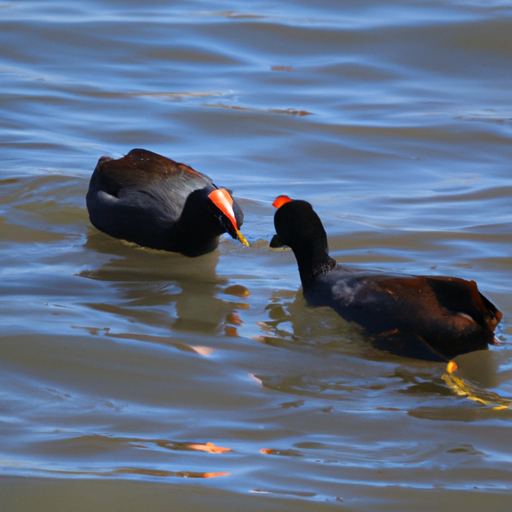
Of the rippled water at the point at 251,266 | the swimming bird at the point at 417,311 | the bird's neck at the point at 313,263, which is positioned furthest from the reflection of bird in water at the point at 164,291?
the swimming bird at the point at 417,311

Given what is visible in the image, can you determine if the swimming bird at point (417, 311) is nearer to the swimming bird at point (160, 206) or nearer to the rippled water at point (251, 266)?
the rippled water at point (251, 266)

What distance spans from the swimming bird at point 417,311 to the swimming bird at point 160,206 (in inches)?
50.6

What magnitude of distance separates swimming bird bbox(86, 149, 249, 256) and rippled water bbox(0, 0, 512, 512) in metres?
0.16

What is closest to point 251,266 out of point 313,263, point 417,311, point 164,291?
point 164,291

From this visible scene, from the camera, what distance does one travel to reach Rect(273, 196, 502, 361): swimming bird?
13.7ft

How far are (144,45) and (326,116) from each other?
362 cm

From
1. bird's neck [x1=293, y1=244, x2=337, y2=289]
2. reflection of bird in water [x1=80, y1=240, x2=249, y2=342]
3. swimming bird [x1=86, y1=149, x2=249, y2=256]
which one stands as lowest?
reflection of bird in water [x1=80, y1=240, x2=249, y2=342]

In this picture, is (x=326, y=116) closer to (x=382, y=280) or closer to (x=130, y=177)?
(x=130, y=177)

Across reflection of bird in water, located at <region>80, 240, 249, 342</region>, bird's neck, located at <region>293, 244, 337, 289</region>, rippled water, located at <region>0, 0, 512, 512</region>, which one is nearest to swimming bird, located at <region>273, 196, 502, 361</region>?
rippled water, located at <region>0, 0, 512, 512</region>

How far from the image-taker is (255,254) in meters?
5.96

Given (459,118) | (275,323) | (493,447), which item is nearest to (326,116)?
(459,118)

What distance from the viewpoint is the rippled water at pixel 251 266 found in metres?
3.24

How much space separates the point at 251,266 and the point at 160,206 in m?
0.77

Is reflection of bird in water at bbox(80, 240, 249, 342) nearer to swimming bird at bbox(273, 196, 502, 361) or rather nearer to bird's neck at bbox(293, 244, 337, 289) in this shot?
bird's neck at bbox(293, 244, 337, 289)
